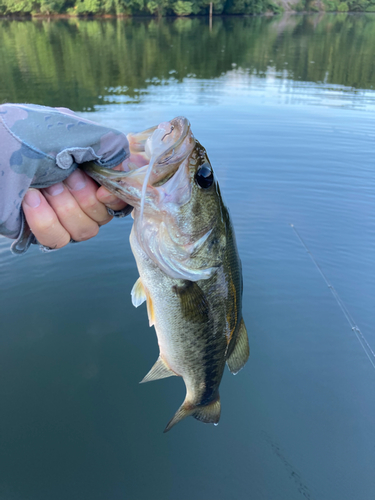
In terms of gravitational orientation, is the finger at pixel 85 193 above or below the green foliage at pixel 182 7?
below

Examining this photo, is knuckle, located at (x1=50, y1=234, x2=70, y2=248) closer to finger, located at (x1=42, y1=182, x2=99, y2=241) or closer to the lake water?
finger, located at (x1=42, y1=182, x2=99, y2=241)

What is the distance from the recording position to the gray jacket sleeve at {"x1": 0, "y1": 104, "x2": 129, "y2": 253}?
4.39 ft

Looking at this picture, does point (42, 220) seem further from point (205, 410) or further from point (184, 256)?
point (205, 410)

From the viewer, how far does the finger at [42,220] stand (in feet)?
4.77

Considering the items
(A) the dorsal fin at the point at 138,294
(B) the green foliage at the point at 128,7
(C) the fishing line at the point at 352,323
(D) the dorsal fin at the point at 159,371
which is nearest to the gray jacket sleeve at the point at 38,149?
(A) the dorsal fin at the point at 138,294

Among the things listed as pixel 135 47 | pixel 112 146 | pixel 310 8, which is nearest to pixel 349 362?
pixel 112 146

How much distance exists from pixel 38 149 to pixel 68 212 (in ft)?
1.02

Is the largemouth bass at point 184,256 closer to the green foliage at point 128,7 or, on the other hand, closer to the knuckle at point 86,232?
the knuckle at point 86,232

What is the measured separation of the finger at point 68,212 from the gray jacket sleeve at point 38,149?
6 centimetres

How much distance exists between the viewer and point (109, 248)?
5.36m

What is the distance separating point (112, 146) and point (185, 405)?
1.71m

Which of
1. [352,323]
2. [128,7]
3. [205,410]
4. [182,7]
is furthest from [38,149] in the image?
[182,7]

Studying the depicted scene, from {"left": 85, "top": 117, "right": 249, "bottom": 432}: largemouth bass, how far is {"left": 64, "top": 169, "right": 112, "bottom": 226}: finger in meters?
0.07

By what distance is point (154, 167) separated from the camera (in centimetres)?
149
